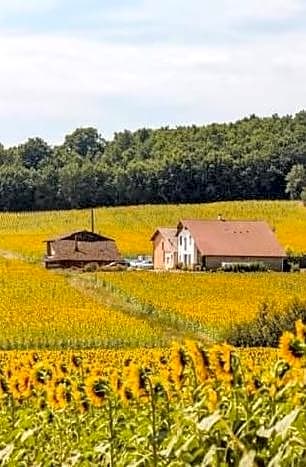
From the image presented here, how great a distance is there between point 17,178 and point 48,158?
21.5 m

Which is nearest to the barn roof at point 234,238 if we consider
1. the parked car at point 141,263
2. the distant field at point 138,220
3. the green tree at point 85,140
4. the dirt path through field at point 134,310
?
the parked car at point 141,263

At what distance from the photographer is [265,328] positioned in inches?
1104

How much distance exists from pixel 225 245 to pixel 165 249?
→ 565cm

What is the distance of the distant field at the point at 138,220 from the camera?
3219 inches

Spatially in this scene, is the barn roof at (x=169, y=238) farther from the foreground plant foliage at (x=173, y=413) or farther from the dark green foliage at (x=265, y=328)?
the foreground plant foliage at (x=173, y=413)

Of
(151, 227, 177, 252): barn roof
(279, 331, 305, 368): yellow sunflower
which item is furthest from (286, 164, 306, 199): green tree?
(279, 331, 305, 368): yellow sunflower

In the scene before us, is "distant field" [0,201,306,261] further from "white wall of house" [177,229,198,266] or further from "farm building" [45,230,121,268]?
"white wall of house" [177,229,198,266]

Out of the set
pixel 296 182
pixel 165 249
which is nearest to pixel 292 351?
pixel 165 249

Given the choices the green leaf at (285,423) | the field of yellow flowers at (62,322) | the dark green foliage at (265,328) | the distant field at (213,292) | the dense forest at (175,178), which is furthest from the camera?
the dense forest at (175,178)

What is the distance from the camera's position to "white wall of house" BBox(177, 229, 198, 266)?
6288 centimetres

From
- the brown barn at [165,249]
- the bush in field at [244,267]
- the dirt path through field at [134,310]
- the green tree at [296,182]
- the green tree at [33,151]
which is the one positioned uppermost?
the green tree at [33,151]

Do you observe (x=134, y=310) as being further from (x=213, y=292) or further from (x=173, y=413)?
(x=173, y=413)

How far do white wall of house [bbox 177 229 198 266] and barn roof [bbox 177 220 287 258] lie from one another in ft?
1.11

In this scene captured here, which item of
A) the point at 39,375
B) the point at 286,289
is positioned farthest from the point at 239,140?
the point at 39,375
